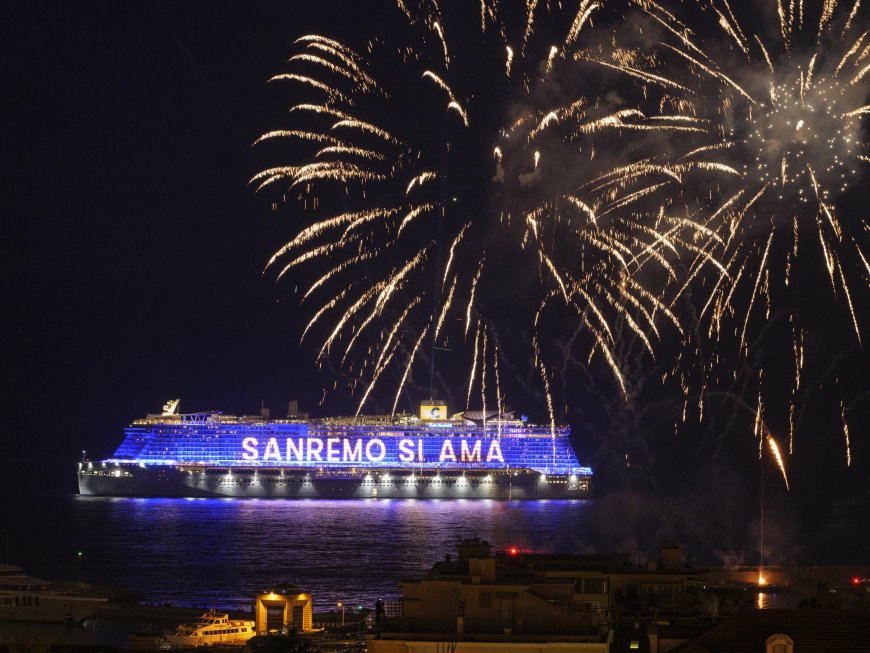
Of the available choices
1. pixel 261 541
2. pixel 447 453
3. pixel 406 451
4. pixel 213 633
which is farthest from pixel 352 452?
pixel 213 633

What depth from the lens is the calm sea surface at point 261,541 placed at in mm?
48969

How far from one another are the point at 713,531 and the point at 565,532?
23.0 ft

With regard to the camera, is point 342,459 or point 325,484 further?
point 342,459

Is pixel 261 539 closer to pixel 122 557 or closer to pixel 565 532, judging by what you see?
pixel 122 557

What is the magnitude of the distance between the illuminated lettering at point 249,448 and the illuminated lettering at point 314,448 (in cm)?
430

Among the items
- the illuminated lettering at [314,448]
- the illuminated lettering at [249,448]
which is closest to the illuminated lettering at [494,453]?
the illuminated lettering at [314,448]

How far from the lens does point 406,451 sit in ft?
375

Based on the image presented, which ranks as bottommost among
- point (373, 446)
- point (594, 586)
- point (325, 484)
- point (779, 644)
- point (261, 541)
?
point (261, 541)

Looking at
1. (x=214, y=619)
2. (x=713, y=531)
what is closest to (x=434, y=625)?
(x=214, y=619)

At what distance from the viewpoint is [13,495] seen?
13125 cm

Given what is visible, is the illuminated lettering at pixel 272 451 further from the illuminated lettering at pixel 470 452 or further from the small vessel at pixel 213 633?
the small vessel at pixel 213 633

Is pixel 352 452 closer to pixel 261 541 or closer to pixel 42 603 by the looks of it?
pixel 261 541

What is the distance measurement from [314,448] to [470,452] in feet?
39.6

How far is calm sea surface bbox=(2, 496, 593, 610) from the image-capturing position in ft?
161
